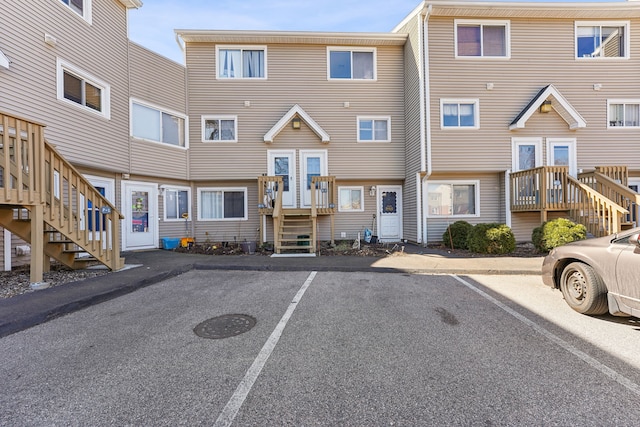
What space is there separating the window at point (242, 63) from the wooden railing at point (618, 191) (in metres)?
11.9

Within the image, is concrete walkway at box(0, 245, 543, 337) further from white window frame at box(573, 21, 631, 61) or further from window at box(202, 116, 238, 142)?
white window frame at box(573, 21, 631, 61)

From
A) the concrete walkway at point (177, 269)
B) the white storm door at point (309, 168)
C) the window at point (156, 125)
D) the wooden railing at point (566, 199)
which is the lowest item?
the concrete walkway at point (177, 269)

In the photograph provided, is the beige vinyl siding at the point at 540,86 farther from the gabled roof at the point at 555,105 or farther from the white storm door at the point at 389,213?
the white storm door at the point at 389,213

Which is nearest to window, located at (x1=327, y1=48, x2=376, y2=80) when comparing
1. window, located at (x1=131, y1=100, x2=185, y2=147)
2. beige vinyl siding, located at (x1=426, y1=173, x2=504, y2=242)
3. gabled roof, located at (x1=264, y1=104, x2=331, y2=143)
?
gabled roof, located at (x1=264, y1=104, x2=331, y2=143)

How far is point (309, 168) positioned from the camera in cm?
1141

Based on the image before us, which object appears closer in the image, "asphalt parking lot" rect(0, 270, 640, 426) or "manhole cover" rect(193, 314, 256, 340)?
"asphalt parking lot" rect(0, 270, 640, 426)

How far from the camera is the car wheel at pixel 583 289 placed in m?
3.79

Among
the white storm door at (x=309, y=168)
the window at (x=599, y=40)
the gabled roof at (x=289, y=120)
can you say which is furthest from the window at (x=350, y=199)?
the window at (x=599, y=40)

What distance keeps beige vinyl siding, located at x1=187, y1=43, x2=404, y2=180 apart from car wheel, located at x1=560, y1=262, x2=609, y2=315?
7.68 meters

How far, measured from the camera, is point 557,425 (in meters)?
1.96

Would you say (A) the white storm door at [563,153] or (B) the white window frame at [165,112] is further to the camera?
(A) the white storm door at [563,153]

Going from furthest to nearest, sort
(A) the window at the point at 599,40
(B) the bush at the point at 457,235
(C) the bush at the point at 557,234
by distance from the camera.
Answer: (A) the window at the point at 599,40
(B) the bush at the point at 457,235
(C) the bush at the point at 557,234

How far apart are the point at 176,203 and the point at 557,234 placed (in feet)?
40.7

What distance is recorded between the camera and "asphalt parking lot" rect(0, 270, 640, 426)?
210cm
